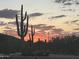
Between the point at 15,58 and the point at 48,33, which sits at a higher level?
the point at 15,58

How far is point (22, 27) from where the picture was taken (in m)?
34.1

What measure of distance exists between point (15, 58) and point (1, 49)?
1204cm

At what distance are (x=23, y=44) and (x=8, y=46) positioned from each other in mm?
1968

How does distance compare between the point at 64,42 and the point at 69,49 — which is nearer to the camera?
the point at 69,49

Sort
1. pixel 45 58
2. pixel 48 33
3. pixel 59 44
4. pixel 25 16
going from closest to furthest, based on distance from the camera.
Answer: pixel 45 58 < pixel 25 16 < pixel 59 44 < pixel 48 33

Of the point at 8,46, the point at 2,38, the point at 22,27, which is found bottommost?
the point at 2,38

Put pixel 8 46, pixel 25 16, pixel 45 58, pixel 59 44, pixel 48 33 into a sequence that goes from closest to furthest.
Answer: pixel 45 58 → pixel 25 16 → pixel 8 46 → pixel 59 44 → pixel 48 33

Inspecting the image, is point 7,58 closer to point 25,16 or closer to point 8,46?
point 25,16

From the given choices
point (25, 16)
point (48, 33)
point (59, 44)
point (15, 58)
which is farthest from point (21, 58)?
point (48, 33)

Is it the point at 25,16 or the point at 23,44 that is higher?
the point at 25,16

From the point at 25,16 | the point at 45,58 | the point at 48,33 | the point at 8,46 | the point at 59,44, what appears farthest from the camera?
the point at 48,33

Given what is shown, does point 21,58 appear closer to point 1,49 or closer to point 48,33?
point 1,49

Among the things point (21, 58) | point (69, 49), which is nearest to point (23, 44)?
point (69, 49)

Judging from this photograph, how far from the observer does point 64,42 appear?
134 ft
